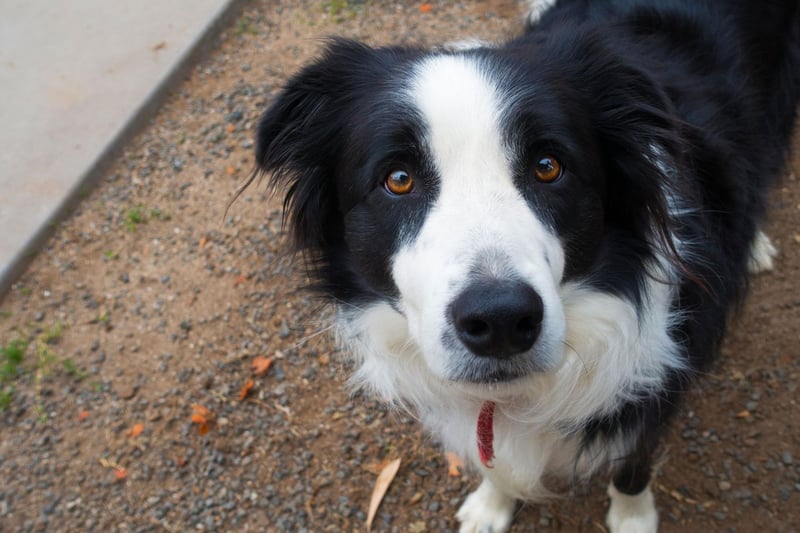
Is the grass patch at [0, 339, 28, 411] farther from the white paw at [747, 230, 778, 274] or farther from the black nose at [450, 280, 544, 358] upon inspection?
the white paw at [747, 230, 778, 274]

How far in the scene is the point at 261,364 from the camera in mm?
3463

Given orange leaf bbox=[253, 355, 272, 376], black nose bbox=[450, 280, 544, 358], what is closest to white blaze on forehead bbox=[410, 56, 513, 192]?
black nose bbox=[450, 280, 544, 358]

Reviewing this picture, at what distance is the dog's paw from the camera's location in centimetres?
274

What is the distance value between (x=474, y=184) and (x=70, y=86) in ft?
12.9

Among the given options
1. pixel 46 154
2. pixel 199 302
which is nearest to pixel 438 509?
pixel 199 302

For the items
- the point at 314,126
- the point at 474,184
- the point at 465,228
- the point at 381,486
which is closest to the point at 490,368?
the point at 465,228

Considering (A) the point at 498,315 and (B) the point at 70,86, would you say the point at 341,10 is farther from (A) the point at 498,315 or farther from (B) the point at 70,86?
(A) the point at 498,315

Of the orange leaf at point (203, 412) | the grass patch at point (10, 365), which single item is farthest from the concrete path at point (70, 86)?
the orange leaf at point (203, 412)

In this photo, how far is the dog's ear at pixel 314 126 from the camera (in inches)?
87.5

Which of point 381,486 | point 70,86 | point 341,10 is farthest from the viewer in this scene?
point 341,10

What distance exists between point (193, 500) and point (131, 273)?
143 cm

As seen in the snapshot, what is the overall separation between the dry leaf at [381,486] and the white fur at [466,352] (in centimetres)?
41

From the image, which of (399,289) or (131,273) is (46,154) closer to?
(131,273)

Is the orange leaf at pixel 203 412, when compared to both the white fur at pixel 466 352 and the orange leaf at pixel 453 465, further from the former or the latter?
the orange leaf at pixel 453 465
